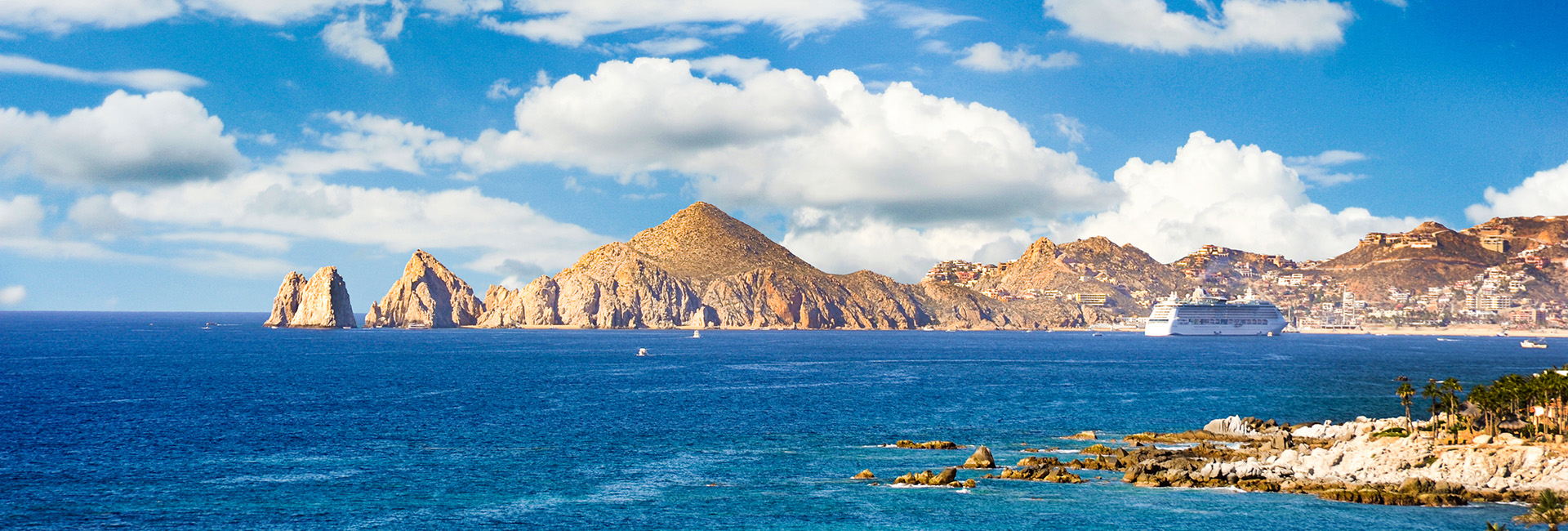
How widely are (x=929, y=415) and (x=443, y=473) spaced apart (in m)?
45.4

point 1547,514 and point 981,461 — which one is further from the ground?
point 1547,514

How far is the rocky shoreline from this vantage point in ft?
174

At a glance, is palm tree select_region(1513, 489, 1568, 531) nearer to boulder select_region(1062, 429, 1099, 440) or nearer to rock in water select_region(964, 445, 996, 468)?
rock in water select_region(964, 445, 996, 468)

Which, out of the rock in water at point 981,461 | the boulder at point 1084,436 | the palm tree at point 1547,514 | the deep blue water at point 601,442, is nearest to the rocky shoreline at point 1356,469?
the rock in water at point 981,461

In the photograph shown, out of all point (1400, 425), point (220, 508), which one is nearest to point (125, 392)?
point (220, 508)

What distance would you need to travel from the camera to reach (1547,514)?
43.1m

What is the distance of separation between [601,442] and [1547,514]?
55687 mm

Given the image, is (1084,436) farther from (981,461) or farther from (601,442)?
(601,442)

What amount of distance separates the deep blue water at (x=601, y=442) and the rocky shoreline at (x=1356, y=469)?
1848 millimetres

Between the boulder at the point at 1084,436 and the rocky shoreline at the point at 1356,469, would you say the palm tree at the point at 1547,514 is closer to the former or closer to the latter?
the rocky shoreline at the point at 1356,469

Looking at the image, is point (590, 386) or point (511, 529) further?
point (590, 386)

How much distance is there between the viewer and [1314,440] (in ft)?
236

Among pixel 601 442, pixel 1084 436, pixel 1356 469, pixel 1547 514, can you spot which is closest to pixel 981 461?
pixel 1084 436

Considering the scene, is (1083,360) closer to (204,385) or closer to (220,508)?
(204,385)
